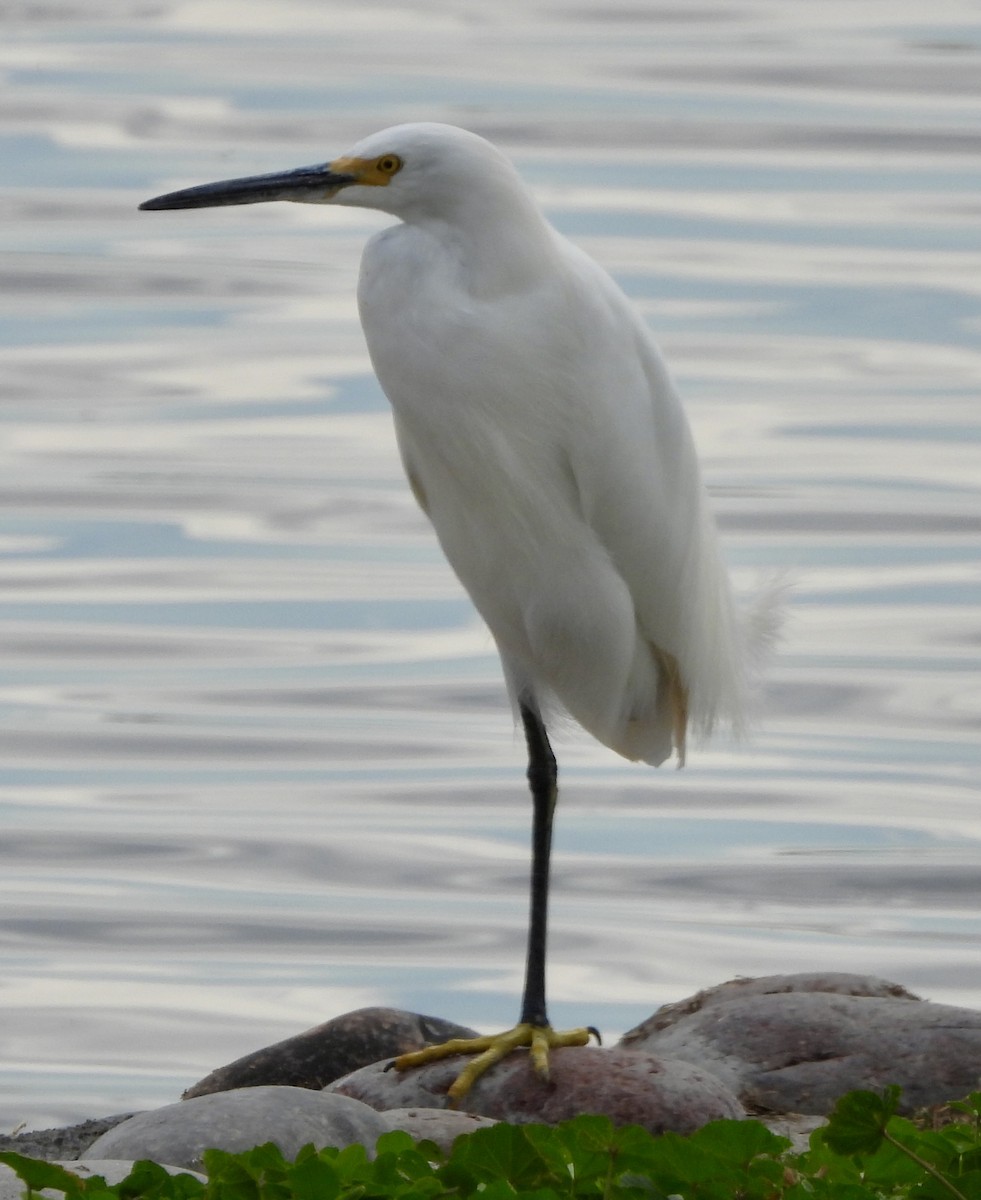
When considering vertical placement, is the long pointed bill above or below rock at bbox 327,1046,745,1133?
above

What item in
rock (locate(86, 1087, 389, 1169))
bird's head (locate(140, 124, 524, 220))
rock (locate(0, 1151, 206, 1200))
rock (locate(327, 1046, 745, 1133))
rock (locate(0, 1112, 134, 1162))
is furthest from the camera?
rock (locate(0, 1112, 134, 1162))

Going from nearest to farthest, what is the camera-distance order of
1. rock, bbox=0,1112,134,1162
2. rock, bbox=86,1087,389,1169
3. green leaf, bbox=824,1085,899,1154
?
green leaf, bbox=824,1085,899,1154 → rock, bbox=86,1087,389,1169 → rock, bbox=0,1112,134,1162

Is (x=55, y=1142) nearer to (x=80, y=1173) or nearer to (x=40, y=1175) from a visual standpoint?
(x=80, y=1173)

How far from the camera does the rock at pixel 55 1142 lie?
4.68 metres

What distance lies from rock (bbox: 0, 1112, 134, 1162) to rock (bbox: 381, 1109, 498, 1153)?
69cm

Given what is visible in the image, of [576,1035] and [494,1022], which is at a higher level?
[576,1035]

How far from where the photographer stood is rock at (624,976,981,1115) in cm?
467

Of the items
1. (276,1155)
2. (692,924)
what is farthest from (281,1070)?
(692,924)

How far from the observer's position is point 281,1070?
203 inches

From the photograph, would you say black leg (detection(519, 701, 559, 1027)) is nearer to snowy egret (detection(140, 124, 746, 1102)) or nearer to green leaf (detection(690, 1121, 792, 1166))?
snowy egret (detection(140, 124, 746, 1102))

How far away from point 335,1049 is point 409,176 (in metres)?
1.95

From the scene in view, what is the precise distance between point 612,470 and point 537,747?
696mm

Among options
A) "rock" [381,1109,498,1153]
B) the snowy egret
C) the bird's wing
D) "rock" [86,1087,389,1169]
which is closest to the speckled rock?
"rock" [86,1087,389,1169]

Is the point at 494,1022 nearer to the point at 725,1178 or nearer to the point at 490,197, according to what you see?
the point at 490,197
